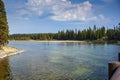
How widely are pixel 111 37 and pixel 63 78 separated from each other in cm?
12770

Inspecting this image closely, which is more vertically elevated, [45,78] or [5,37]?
[5,37]

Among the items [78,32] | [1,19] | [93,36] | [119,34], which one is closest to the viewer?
[1,19]

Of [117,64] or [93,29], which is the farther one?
[93,29]

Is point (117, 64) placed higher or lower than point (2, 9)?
lower

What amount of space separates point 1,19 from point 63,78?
3470 centimetres

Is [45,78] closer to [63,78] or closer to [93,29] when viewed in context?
[63,78]

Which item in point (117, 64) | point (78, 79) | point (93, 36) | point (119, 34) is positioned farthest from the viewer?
point (93, 36)

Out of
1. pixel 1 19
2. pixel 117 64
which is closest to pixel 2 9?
pixel 1 19

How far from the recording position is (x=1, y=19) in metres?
55.1

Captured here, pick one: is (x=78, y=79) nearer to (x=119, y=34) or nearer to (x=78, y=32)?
(x=119, y=34)

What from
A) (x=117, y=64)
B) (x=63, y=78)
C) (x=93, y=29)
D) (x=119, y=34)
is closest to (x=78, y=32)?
(x=93, y=29)

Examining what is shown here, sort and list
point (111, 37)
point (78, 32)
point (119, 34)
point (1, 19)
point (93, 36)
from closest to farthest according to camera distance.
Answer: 1. point (1, 19)
2. point (119, 34)
3. point (111, 37)
4. point (93, 36)
5. point (78, 32)

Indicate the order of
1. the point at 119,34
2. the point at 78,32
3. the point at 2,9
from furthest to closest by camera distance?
the point at 78,32 < the point at 119,34 < the point at 2,9

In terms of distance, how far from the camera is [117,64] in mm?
6238
